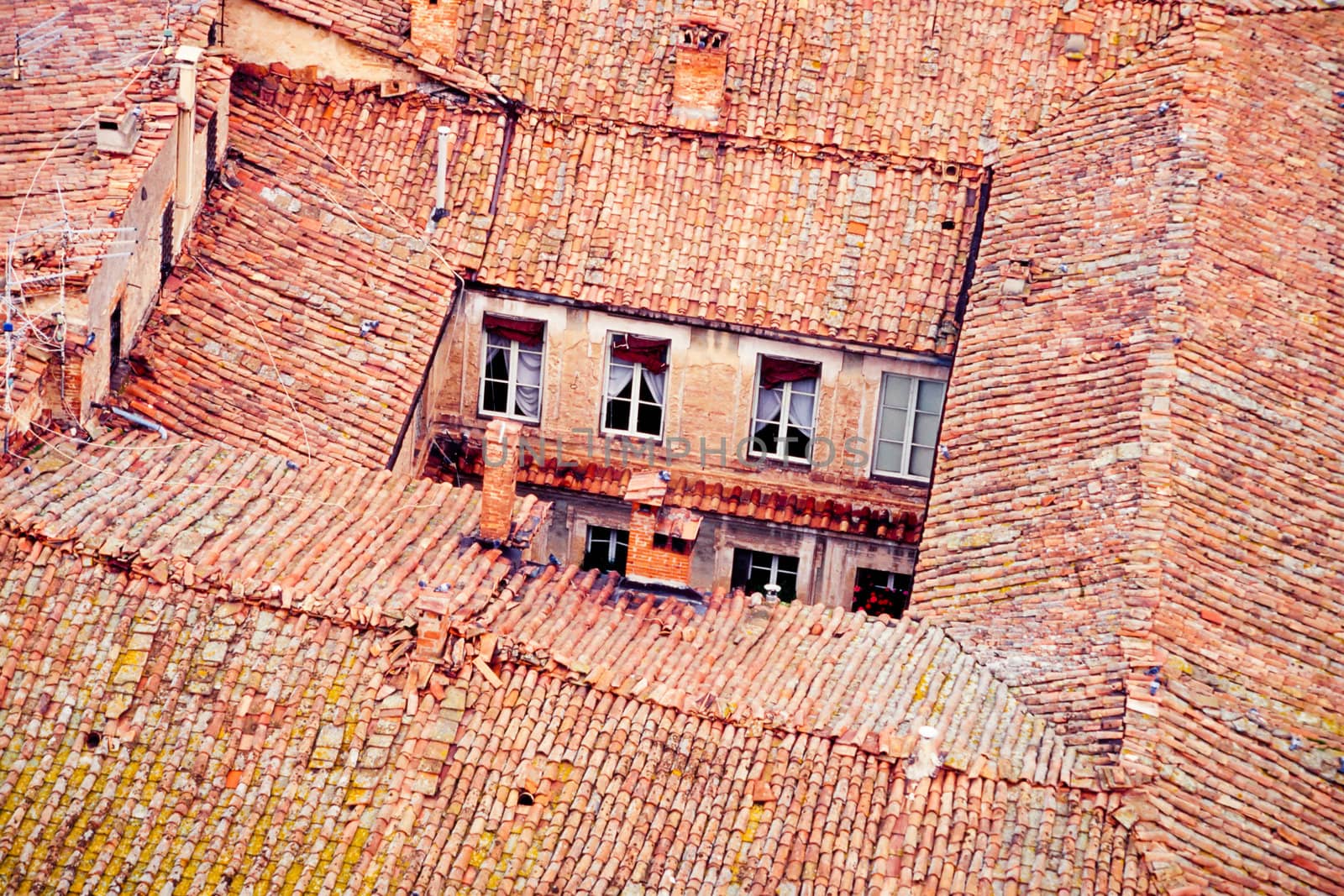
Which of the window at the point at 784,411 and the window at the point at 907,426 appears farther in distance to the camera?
the window at the point at 784,411

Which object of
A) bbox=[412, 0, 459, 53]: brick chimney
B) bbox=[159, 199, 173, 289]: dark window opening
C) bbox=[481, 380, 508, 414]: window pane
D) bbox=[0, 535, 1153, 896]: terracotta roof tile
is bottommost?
bbox=[0, 535, 1153, 896]: terracotta roof tile

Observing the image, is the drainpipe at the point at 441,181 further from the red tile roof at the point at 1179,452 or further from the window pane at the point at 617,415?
the red tile roof at the point at 1179,452

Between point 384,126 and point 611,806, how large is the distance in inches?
614

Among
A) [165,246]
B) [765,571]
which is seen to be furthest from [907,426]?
[165,246]

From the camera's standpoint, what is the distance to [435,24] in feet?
125

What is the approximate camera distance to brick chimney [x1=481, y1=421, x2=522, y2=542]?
29406mm

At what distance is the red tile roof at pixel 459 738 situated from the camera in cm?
2569

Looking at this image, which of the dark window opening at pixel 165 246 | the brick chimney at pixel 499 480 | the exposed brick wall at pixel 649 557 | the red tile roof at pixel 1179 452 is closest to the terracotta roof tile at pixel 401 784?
the red tile roof at pixel 1179 452

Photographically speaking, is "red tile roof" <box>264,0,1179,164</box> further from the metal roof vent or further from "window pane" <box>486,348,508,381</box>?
the metal roof vent

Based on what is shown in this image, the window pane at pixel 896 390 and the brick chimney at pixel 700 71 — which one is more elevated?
the brick chimney at pixel 700 71

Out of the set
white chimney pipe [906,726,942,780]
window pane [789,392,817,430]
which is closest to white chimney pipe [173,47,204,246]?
window pane [789,392,817,430]

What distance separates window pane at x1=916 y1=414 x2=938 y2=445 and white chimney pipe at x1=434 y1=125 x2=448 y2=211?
8.59 meters

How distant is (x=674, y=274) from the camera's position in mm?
37031

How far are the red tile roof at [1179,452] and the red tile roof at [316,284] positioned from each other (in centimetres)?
856
